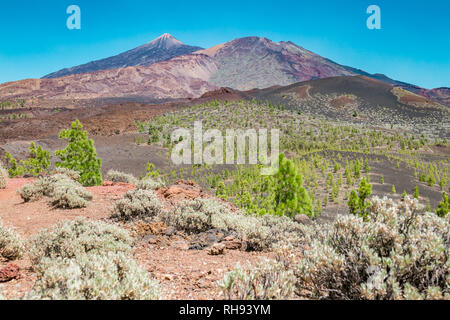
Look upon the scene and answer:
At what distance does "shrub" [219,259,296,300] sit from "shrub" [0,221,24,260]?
3.31m

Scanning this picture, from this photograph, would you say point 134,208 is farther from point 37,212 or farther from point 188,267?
point 188,267

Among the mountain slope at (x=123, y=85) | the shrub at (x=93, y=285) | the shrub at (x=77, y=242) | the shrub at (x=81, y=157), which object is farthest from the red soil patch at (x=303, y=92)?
the shrub at (x=93, y=285)

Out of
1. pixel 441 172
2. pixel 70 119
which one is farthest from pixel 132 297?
pixel 70 119

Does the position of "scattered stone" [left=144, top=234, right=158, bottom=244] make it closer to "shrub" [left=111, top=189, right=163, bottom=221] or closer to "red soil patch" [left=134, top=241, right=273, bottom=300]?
"red soil patch" [left=134, top=241, right=273, bottom=300]

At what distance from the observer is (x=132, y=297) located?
227 centimetres

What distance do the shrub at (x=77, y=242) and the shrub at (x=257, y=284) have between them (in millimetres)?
2092

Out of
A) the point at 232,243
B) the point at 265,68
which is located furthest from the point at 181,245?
the point at 265,68

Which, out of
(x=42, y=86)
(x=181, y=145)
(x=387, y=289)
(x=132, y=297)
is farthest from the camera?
(x=42, y=86)

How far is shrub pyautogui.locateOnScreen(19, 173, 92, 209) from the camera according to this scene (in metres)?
6.83

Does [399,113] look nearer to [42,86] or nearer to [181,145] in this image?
[181,145]

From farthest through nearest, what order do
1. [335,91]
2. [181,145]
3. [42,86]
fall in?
[42,86]
[335,91]
[181,145]

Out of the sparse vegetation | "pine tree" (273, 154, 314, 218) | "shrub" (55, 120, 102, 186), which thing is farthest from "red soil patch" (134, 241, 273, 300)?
"shrub" (55, 120, 102, 186)

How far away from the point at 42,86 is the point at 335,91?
344 ft
